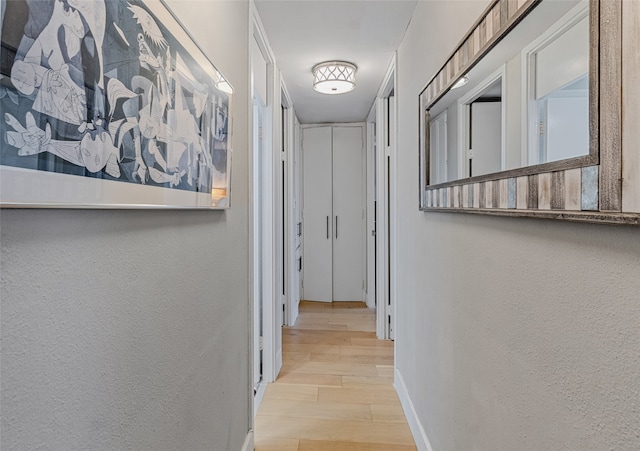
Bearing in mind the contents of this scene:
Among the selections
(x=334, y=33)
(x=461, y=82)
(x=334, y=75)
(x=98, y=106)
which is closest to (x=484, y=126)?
(x=461, y=82)

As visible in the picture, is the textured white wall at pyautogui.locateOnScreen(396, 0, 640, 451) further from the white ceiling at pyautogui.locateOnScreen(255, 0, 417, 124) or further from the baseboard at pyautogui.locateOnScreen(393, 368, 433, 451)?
the white ceiling at pyautogui.locateOnScreen(255, 0, 417, 124)

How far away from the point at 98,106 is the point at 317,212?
3.98 metres

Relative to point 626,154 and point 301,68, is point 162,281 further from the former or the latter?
point 301,68

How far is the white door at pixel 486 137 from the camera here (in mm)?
1030

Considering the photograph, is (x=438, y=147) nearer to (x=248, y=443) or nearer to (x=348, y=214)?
(x=248, y=443)

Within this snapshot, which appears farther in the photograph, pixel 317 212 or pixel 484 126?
pixel 317 212

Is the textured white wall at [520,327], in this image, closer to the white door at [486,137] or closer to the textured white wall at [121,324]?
the white door at [486,137]

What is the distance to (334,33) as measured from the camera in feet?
7.23

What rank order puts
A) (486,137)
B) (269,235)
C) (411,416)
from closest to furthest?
(486,137) → (411,416) → (269,235)

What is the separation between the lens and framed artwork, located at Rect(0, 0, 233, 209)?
450 mm

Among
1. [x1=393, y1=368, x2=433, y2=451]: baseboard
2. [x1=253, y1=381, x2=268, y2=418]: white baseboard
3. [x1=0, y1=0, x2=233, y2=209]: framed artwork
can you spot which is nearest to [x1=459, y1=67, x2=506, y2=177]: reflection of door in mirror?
[x1=0, y1=0, x2=233, y2=209]: framed artwork

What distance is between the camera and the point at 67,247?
57cm

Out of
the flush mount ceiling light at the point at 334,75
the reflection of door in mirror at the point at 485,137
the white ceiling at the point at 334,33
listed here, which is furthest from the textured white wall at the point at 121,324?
the flush mount ceiling light at the point at 334,75

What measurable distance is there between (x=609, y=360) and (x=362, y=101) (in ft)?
10.9
